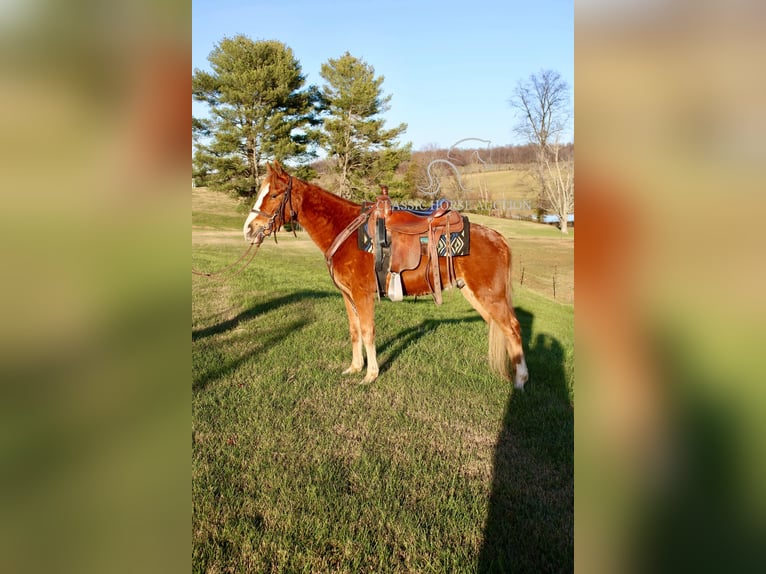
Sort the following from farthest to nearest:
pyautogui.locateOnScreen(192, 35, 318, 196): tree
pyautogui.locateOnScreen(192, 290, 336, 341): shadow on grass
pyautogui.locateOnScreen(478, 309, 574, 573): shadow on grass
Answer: pyautogui.locateOnScreen(192, 35, 318, 196): tree < pyautogui.locateOnScreen(192, 290, 336, 341): shadow on grass < pyautogui.locateOnScreen(478, 309, 574, 573): shadow on grass

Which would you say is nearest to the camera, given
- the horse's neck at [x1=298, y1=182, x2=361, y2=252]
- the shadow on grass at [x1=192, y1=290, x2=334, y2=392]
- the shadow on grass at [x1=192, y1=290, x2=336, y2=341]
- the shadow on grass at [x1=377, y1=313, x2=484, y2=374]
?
the shadow on grass at [x1=192, y1=290, x2=334, y2=392]

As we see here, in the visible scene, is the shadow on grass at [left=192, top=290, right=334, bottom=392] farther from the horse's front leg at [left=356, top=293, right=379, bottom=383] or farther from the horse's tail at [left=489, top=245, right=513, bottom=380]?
the horse's tail at [left=489, top=245, right=513, bottom=380]

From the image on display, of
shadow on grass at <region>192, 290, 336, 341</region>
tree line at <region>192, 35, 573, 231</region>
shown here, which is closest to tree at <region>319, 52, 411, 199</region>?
tree line at <region>192, 35, 573, 231</region>

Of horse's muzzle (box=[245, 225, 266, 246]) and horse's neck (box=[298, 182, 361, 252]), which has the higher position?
horse's neck (box=[298, 182, 361, 252])

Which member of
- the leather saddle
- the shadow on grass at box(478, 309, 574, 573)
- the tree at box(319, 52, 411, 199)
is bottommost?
the shadow on grass at box(478, 309, 574, 573)

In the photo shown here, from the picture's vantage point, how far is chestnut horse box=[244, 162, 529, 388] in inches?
220

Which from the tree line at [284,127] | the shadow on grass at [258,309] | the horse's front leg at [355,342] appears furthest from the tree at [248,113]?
the horse's front leg at [355,342]

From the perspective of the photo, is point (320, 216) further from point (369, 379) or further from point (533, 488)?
point (533, 488)

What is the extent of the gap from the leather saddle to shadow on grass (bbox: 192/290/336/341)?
365 cm

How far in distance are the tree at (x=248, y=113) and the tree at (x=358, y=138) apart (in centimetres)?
221
